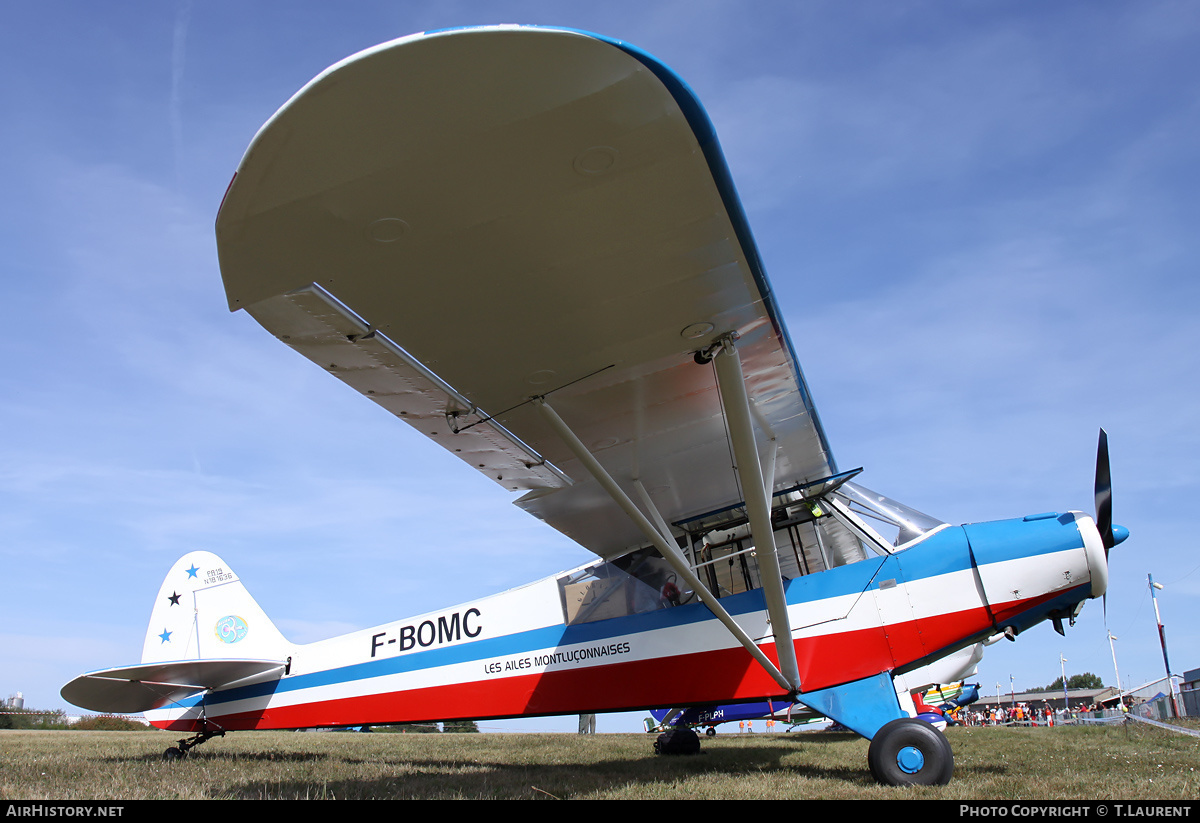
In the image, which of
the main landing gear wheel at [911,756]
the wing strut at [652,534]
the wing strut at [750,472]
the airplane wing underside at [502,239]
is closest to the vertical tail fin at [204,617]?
the airplane wing underside at [502,239]

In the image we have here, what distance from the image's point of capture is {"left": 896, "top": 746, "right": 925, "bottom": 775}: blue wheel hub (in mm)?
4715

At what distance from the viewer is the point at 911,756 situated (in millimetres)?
4750

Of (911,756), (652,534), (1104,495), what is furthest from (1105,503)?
(652,534)

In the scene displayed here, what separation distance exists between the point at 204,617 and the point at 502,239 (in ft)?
28.2

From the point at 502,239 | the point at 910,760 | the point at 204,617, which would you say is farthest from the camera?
the point at 204,617

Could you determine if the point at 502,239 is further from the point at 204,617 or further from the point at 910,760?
the point at 204,617

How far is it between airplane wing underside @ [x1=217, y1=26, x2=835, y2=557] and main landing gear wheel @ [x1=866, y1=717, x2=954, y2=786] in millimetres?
2478

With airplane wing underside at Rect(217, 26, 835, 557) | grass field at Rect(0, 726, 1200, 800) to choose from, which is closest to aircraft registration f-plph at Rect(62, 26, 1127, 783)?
airplane wing underside at Rect(217, 26, 835, 557)

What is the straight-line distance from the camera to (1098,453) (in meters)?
5.35

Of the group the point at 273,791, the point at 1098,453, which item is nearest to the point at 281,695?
the point at 273,791

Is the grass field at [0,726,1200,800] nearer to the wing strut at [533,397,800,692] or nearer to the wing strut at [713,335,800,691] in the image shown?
the wing strut at [533,397,800,692]

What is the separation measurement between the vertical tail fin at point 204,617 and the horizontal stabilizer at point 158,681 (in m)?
0.46
